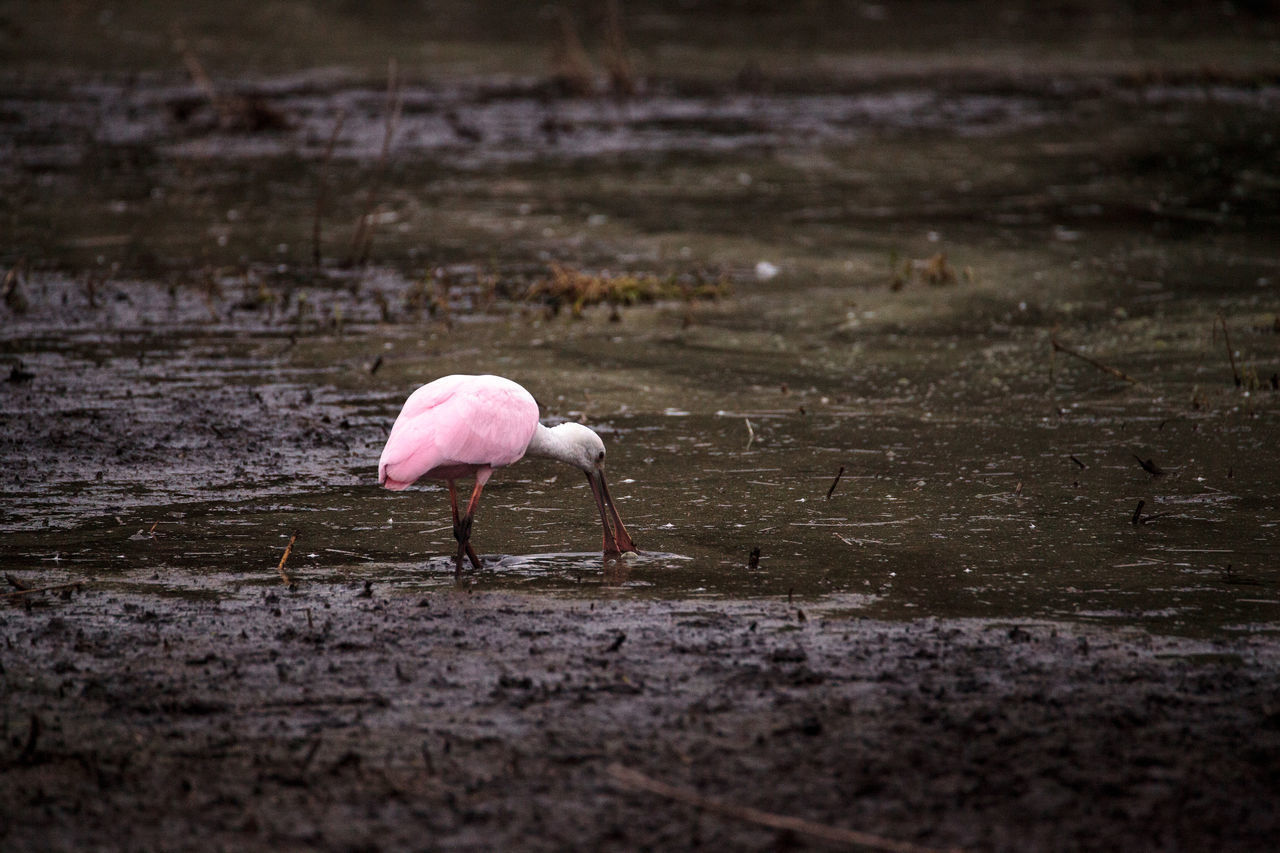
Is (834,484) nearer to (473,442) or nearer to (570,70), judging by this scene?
(473,442)

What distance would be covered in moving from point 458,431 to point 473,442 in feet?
0.26

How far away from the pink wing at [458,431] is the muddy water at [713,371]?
0.42 metres

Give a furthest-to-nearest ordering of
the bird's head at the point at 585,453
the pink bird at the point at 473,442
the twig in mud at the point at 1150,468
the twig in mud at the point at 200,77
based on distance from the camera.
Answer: the twig in mud at the point at 200,77 → the twig in mud at the point at 1150,468 → the bird's head at the point at 585,453 → the pink bird at the point at 473,442

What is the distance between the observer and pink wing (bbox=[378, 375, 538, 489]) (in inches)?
243

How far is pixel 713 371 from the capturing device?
31.6ft

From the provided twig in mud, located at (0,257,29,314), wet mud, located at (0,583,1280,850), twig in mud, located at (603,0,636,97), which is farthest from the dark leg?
twig in mud, located at (603,0,636,97)

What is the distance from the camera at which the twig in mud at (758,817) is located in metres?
3.99

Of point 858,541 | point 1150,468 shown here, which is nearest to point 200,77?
point 858,541

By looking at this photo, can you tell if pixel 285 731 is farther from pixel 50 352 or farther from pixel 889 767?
pixel 50 352

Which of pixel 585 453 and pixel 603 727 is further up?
pixel 585 453

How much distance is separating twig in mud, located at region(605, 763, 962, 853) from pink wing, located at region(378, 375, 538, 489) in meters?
2.13

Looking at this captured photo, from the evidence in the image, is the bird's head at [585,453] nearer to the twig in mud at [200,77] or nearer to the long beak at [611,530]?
the long beak at [611,530]

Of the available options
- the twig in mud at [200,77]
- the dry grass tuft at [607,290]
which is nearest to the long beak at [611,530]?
the dry grass tuft at [607,290]

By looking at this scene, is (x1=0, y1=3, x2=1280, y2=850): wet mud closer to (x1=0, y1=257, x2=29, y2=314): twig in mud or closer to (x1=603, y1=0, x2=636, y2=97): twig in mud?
(x1=0, y1=257, x2=29, y2=314): twig in mud
